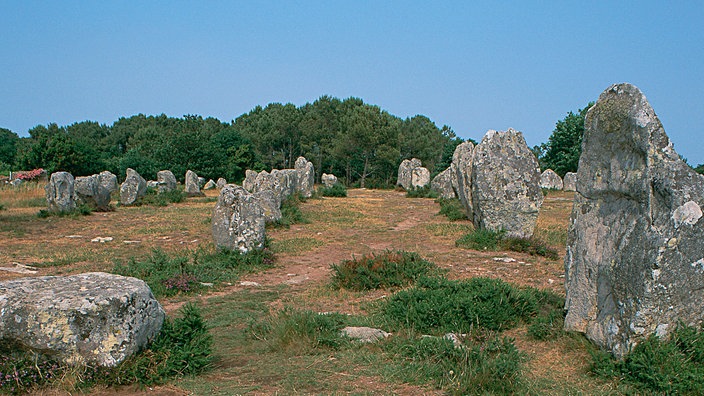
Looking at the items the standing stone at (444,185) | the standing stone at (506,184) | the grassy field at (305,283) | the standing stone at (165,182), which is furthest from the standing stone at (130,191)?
the standing stone at (506,184)

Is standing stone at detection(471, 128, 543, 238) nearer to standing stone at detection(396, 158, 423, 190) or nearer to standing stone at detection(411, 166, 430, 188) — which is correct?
standing stone at detection(411, 166, 430, 188)

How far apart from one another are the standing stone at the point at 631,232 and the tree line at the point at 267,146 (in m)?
39.9

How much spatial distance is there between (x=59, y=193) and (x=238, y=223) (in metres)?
11.8

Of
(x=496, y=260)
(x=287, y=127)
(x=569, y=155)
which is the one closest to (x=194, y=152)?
(x=287, y=127)

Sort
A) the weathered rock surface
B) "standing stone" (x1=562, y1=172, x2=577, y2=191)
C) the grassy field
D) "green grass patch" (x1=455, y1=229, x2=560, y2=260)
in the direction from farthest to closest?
"standing stone" (x1=562, y1=172, x2=577, y2=191), "green grass patch" (x1=455, y1=229, x2=560, y2=260), the grassy field, the weathered rock surface

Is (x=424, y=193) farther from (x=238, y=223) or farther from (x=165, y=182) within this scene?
(x=238, y=223)

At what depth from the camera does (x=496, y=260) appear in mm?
11086

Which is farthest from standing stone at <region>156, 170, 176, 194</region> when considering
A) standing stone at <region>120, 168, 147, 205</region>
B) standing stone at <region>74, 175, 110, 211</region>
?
standing stone at <region>74, 175, 110, 211</region>

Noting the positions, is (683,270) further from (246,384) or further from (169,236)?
(169,236)

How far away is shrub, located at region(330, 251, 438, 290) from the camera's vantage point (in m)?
8.98

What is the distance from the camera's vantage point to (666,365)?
463 centimetres

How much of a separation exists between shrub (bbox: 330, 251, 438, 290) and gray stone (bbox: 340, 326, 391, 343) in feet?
8.20

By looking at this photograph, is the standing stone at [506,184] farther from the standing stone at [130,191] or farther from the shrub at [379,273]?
the standing stone at [130,191]

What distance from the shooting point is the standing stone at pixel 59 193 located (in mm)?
20141
